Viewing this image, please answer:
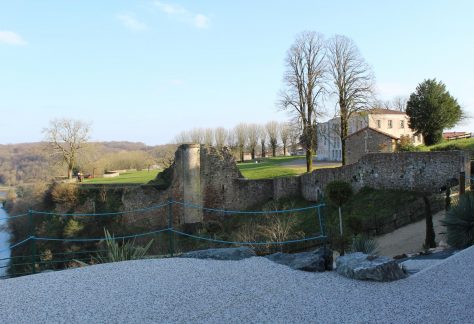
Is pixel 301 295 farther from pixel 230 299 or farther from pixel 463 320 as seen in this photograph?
pixel 463 320

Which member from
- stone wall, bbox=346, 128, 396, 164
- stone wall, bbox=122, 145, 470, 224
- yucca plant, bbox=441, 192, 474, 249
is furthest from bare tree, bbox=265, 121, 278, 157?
yucca plant, bbox=441, 192, 474, 249

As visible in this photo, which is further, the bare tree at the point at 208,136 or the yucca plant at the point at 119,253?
the bare tree at the point at 208,136

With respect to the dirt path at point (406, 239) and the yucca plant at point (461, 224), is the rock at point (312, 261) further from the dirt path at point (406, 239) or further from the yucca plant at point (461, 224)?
the dirt path at point (406, 239)

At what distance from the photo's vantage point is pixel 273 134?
226 ft

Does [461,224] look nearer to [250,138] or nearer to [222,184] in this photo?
[222,184]

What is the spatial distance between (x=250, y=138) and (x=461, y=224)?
59114 millimetres

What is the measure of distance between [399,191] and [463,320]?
50.9 ft

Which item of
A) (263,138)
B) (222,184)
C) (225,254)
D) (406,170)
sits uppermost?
(263,138)

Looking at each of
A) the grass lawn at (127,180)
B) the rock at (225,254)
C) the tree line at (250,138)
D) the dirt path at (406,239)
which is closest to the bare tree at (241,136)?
the tree line at (250,138)

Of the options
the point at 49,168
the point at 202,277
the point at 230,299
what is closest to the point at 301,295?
the point at 230,299

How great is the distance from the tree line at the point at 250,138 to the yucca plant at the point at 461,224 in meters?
55.3

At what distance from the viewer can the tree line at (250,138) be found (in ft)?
218

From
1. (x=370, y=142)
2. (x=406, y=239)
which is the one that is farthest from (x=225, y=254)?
(x=370, y=142)

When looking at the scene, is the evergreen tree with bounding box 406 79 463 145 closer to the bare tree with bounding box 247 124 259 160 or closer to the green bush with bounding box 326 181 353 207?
the green bush with bounding box 326 181 353 207
